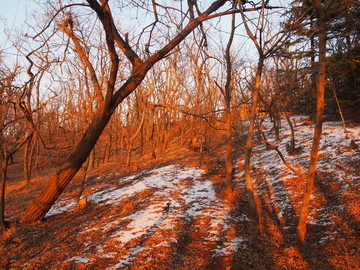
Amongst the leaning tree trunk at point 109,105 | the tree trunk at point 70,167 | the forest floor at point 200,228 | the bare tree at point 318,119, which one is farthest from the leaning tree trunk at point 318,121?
the tree trunk at point 70,167

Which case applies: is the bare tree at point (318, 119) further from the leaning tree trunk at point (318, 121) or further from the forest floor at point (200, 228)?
the forest floor at point (200, 228)

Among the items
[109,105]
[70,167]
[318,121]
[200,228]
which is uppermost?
[109,105]

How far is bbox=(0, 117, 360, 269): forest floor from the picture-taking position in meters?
3.97

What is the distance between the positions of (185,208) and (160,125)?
Result: 17.0 meters

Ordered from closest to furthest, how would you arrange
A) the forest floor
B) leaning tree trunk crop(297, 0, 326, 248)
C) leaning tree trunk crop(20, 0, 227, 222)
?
1. leaning tree trunk crop(297, 0, 326, 248)
2. the forest floor
3. leaning tree trunk crop(20, 0, 227, 222)

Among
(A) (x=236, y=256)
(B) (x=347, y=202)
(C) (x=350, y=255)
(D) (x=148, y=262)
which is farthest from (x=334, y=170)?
(D) (x=148, y=262)

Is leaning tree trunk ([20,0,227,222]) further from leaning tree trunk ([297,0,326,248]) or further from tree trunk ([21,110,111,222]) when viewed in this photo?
leaning tree trunk ([297,0,326,248])

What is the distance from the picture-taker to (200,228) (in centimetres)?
544

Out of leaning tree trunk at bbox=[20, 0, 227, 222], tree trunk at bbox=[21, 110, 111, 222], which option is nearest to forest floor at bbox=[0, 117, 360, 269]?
tree trunk at bbox=[21, 110, 111, 222]

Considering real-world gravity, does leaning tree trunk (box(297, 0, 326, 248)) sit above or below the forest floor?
above

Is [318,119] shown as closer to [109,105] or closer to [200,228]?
[200,228]

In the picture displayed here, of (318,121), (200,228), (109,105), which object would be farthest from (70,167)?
(318,121)

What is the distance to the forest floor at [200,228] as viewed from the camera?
13.0 ft

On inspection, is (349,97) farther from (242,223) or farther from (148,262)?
(148,262)
